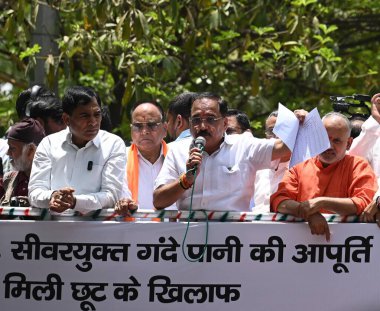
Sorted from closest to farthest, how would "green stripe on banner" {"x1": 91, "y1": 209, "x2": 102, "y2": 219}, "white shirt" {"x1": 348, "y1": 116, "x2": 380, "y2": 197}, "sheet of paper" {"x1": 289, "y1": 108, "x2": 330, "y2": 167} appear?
"sheet of paper" {"x1": 289, "y1": 108, "x2": 330, "y2": 167}, "green stripe on banner" {"x1": 91, "y1": 209, "x2": 102, "y2": 219}, "white shirt" {"x1": 348, "y1": 116, "x2": 380, "y2": 197}

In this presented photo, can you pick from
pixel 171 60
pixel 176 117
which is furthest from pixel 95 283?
pixel 171 60

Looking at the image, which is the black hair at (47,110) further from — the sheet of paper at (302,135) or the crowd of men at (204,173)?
the sheet of paper at (302,135)

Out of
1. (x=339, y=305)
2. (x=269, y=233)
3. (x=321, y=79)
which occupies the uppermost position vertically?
(x=321, y=79)

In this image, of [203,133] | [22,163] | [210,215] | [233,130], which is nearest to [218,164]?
[203,133]

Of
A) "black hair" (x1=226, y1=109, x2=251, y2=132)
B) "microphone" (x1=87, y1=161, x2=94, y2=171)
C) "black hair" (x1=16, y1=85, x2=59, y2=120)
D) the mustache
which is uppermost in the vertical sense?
"black hair" (x1=16, y1=85, x2=59, y2=120)

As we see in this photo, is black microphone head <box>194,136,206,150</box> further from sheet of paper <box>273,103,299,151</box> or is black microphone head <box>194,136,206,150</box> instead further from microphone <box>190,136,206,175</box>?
sheet of paper <box>273,103,299,151</box>

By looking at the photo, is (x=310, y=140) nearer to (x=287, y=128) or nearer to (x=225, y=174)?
(x=287, y=128)

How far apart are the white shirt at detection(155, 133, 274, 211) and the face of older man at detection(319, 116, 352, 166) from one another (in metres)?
0.36

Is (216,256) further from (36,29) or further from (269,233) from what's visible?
(36,29)

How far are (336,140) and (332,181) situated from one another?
0.26m

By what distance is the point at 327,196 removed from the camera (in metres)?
6.77

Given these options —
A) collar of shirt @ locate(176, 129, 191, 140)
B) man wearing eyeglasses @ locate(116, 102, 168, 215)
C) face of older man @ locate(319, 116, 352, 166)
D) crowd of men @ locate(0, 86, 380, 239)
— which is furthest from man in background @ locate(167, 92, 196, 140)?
face of older man @ locate(319, 116, 352, 166)

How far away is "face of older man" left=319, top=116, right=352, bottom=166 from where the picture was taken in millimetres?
6809

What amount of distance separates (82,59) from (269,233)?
6044 mm
